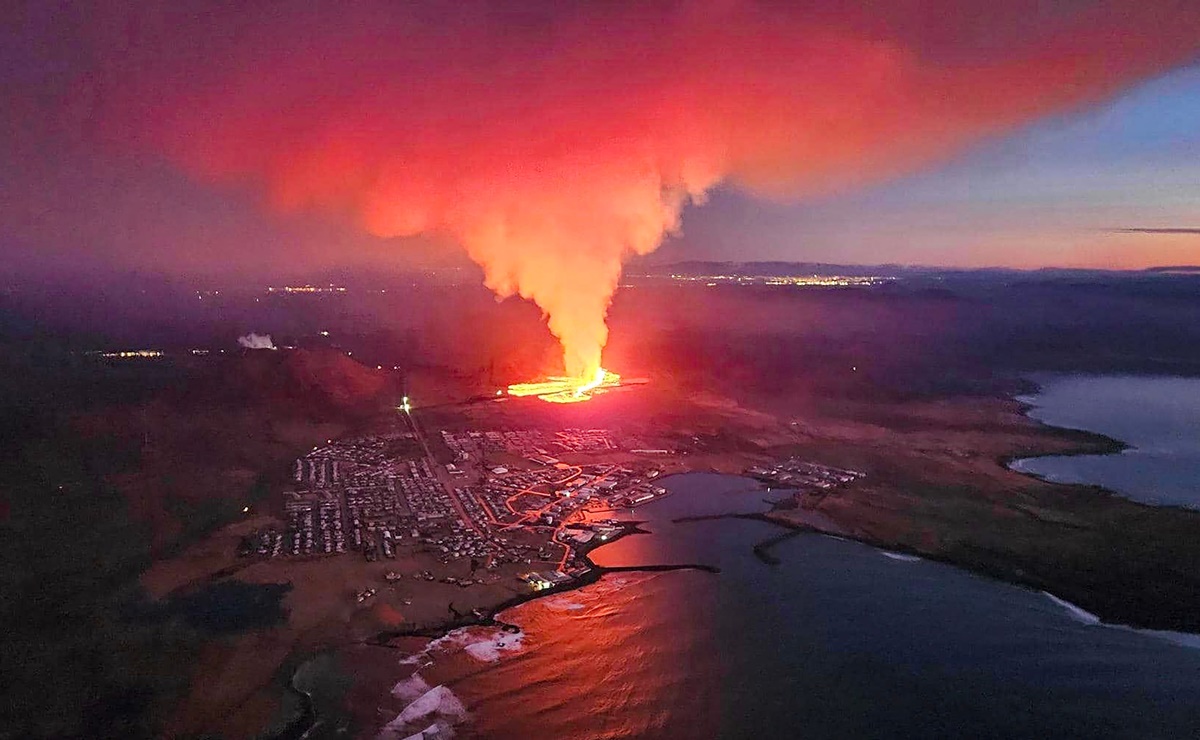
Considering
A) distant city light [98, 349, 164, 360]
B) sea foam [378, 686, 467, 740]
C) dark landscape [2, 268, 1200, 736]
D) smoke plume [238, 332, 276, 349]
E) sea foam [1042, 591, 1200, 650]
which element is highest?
smoke plume [238, 332, 276, 349]

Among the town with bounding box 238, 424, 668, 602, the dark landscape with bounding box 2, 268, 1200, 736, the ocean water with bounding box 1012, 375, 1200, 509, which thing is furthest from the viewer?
the ocean water with bounding box 1012, 375, 1200, 509

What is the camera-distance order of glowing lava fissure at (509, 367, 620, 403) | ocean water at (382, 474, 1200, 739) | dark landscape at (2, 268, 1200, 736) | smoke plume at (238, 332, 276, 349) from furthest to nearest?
smoke plume at (238, 332, 276, 349) < glowing lava fissure at (509, 367, 620, 403) < dark landscape at (2, 268, 1200, 736) < ocean water at (382, 474, 1200, 739)

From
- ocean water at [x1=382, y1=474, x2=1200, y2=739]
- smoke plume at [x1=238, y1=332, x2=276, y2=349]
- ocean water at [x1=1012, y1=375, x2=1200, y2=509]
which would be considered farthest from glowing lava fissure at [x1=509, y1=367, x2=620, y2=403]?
smoke plume at [x1=238, y1=332, x2=276, y2=349]

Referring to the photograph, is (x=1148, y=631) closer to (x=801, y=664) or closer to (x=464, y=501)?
(x=801, y=664)

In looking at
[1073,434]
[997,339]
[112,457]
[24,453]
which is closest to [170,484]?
[112,457]

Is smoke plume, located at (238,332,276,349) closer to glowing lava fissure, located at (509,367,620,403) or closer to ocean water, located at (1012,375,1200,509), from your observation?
Answer: glowing lava fissure, located at (509,367,620,403)

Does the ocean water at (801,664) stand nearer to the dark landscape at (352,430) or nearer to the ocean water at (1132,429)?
the dark landscape at (352,430)

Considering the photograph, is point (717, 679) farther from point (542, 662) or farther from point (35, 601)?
point (35, 601)
